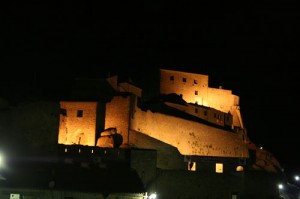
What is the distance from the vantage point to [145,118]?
52031mm

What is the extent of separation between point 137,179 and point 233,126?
33428mm

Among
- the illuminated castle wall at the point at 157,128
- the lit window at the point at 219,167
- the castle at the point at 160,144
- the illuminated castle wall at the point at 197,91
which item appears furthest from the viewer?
the illuminated castle wall at the point at 197,91

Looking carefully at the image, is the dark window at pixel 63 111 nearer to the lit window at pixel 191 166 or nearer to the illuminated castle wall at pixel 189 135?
the illuminated castle wall at pixel 189 135

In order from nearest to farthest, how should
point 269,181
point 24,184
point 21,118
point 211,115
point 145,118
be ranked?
point 24,184, point 21,118, point 269,181, point 145,118, point 211,115

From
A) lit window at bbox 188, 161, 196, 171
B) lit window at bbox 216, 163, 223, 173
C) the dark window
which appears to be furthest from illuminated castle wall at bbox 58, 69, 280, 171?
lit window at bbox 216, 163, 223, 173

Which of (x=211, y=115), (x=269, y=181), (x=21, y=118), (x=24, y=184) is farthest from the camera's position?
(x=211, y=115)

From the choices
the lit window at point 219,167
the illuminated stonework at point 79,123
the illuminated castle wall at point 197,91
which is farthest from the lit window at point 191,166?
the illuminated castle wall at point 197,91

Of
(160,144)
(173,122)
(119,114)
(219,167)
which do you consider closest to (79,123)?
(119,114)

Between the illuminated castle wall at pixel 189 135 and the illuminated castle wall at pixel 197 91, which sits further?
the illuminated castle wall at pixel 197 91

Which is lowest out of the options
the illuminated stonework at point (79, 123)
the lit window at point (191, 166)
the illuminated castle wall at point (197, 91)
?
the lit window at point (191, 166)

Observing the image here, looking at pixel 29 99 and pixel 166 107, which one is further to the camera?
pixel 166 107

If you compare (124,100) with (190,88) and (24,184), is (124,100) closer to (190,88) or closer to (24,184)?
(24,184)

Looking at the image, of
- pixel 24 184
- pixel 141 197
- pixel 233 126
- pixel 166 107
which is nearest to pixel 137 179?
pixel 141 197

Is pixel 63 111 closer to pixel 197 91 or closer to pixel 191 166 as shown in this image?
pixel 191 166
